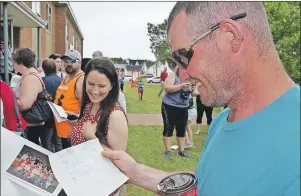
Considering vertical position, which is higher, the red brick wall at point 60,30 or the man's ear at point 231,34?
the red brick wall at point 60,30

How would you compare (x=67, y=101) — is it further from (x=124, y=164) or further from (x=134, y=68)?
(x=134, y=68)

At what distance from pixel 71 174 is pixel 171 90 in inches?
167

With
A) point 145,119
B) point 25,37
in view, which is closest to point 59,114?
point 145,119

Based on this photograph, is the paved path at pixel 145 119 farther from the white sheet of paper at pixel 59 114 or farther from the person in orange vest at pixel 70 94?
the white sheet of paper at pixel 59 114

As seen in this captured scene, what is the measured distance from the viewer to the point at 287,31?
23281 millimetres

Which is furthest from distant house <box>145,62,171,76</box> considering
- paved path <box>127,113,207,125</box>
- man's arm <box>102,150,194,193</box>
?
man's arm <box>102,150,194,193</box>

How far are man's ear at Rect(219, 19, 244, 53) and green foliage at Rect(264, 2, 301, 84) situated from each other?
21.4 metres

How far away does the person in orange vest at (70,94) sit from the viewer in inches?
177

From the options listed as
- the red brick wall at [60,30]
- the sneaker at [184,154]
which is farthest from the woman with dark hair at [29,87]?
the red brick wall at [60,30]

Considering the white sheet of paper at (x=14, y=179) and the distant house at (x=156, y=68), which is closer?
the white sheet of paper at (x=14, y=179)

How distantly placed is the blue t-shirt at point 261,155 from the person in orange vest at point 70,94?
3.28m

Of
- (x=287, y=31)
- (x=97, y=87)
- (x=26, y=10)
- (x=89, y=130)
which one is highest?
(x=287, y=31)

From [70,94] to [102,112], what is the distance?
196 cm

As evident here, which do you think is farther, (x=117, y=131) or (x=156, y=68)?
(x=156, y=68)
